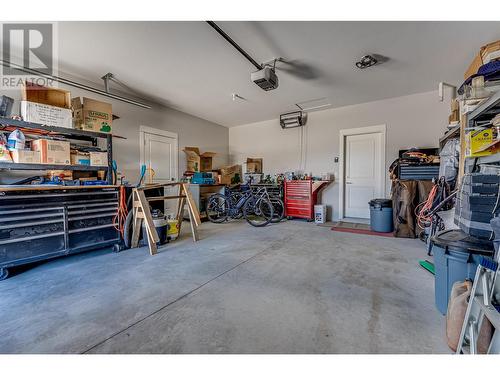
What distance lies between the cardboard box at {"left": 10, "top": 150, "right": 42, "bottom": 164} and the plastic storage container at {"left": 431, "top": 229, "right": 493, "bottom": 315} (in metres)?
3.91

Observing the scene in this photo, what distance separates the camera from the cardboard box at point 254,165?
5.99 metres

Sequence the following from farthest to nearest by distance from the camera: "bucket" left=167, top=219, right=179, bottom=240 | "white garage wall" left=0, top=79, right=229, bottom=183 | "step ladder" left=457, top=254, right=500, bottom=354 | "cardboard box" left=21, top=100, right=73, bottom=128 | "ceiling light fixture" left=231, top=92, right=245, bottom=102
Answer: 1. "ceiling light fixture" left=231, top=92, right=245, bottom=102
2. "white garage wall" left=0, top=79, right=229, bottom=183
3. "bucket" left=167, top=219, right=179, bottom=240
4. "cardboard box" left=21, top=100, right=73, bottom=128
5. "step ladder" left=457, top=254, right=500, bottom=354

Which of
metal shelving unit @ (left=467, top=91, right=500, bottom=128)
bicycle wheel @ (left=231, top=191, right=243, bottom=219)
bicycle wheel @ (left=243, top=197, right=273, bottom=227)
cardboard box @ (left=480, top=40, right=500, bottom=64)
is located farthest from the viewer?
bicycle wheel @ (left=231, top=191, right=243, bottom=219)

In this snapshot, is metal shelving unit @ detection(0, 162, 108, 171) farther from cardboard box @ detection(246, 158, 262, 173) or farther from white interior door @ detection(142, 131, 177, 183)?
cardboard box @ detection(246, 158, 262, 173)

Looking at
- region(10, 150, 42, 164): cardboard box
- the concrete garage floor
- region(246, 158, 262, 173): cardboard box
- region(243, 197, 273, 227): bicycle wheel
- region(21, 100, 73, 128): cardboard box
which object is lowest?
the concrete garage floor

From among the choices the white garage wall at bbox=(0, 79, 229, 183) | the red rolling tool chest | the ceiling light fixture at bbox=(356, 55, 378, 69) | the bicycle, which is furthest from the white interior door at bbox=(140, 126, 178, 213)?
the ceiling light fixture at bbox=(356, 55, 378, 69)

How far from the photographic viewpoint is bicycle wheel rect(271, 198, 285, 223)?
493 cm

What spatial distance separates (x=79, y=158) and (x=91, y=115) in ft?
2.07

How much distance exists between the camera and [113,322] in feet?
4.75

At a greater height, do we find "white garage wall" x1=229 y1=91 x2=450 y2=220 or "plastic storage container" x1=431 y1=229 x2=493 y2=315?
"white garage wall" x1=229 y1=91 x2=450 y2=220

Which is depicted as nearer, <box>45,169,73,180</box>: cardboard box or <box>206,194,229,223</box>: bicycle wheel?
<box>45,169,73,180</box>: cardboard box

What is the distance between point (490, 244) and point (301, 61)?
9.34 ft
